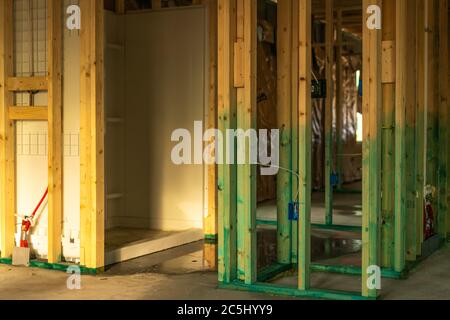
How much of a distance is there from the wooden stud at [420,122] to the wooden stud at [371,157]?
1.54 metres

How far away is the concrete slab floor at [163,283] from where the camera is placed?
4.46m

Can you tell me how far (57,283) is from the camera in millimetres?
4844

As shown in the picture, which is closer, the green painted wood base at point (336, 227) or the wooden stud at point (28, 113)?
the wooden stud at point (28, 113)

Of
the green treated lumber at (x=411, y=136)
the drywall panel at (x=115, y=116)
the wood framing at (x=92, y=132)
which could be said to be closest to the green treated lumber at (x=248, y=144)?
the wood framing at (x=92, y=132)

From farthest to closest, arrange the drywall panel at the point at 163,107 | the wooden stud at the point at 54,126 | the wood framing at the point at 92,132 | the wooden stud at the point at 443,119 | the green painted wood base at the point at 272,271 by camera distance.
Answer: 1. the drywall panel at the point at 163,107
2. the wooden stud at the point at 443,119
3. the wooden stud at the point at 54,126
4. the wood framing at the point at 92,132
5. the green painted wood base at the point at 272,271

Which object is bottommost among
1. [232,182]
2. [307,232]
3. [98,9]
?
[307,232]

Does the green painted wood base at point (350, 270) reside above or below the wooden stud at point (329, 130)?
below

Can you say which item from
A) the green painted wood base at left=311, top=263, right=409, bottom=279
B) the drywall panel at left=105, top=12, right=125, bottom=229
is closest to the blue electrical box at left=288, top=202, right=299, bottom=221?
the green painted wood base at left=311, top=263, right=409, bottom=279

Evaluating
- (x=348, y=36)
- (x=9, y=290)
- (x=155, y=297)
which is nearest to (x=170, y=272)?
(x=155, y=297)

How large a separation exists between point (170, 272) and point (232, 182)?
1.11m

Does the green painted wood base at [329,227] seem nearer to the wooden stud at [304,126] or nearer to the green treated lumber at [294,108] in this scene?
the green treated lumber at [294,108]

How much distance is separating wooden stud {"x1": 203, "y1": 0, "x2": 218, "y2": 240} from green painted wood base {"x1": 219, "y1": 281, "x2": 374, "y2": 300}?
87.6 inches

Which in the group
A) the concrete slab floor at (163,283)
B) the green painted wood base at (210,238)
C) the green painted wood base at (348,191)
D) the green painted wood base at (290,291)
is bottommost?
the concrete slab floor at (163,283)
